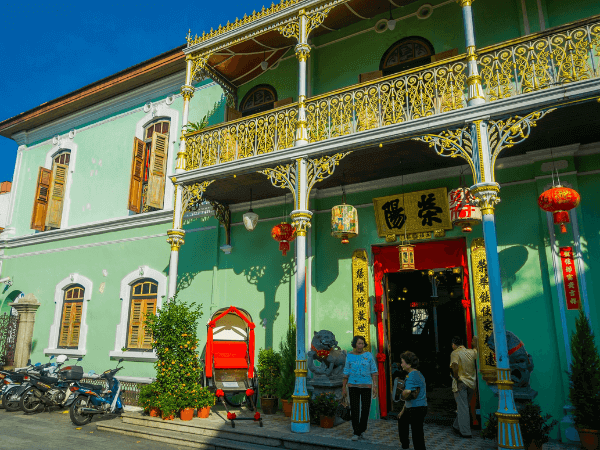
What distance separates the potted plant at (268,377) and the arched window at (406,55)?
6.59m

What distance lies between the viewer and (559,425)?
6.61 metres

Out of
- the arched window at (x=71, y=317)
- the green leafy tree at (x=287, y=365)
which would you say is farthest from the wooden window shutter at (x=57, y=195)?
the green leafy tree at (x=287, y=365)

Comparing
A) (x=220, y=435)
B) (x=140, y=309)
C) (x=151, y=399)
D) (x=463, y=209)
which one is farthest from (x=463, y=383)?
(x=140, y=309)

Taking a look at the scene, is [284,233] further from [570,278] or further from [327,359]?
[570,278]

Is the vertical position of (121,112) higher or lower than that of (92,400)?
higher

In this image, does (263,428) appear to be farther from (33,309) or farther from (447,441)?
(33,309)

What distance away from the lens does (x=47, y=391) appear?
910cm

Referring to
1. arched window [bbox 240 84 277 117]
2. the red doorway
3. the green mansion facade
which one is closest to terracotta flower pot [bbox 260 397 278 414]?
the green mansion facade

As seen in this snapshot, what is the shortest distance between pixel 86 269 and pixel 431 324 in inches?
433

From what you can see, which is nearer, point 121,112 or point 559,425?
point 559,425

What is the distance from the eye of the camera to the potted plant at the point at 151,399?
7883 millimetres

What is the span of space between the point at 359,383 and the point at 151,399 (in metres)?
4.05

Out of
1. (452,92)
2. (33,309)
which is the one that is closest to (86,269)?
(33,309)

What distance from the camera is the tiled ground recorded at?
6.22 metres
